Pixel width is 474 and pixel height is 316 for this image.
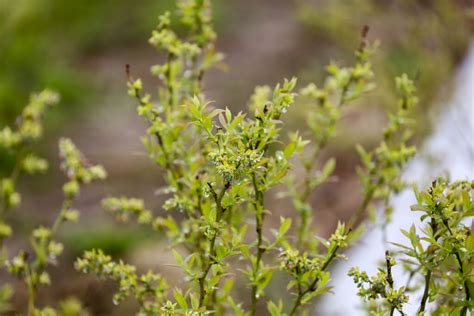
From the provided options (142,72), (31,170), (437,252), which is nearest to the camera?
(437,252)

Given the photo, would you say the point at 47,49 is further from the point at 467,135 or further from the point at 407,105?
the point at 407,105

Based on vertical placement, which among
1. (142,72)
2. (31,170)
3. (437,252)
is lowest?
(437,252)

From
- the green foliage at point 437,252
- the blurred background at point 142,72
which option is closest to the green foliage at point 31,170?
the green foliage at point 437,252

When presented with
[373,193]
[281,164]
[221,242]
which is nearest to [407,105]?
[373,193]

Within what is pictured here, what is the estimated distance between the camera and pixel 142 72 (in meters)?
5.73

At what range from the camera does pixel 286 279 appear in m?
3.10

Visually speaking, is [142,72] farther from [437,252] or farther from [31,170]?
[437,252]

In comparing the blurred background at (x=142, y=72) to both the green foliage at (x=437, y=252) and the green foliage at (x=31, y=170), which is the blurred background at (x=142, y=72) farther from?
the green foliage at (x=437, y=252)

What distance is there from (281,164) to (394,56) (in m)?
3.78

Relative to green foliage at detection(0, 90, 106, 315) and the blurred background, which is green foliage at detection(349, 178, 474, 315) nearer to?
green foliage at detection(0, 90, 106, 315)

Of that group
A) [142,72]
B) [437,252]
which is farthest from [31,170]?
[142,72]

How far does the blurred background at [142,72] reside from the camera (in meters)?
3.47

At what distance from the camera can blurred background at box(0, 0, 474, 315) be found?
3.47m

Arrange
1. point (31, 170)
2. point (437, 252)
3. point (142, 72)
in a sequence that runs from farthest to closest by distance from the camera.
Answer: point (142, 72), point (31, 170), point (437, 252)
